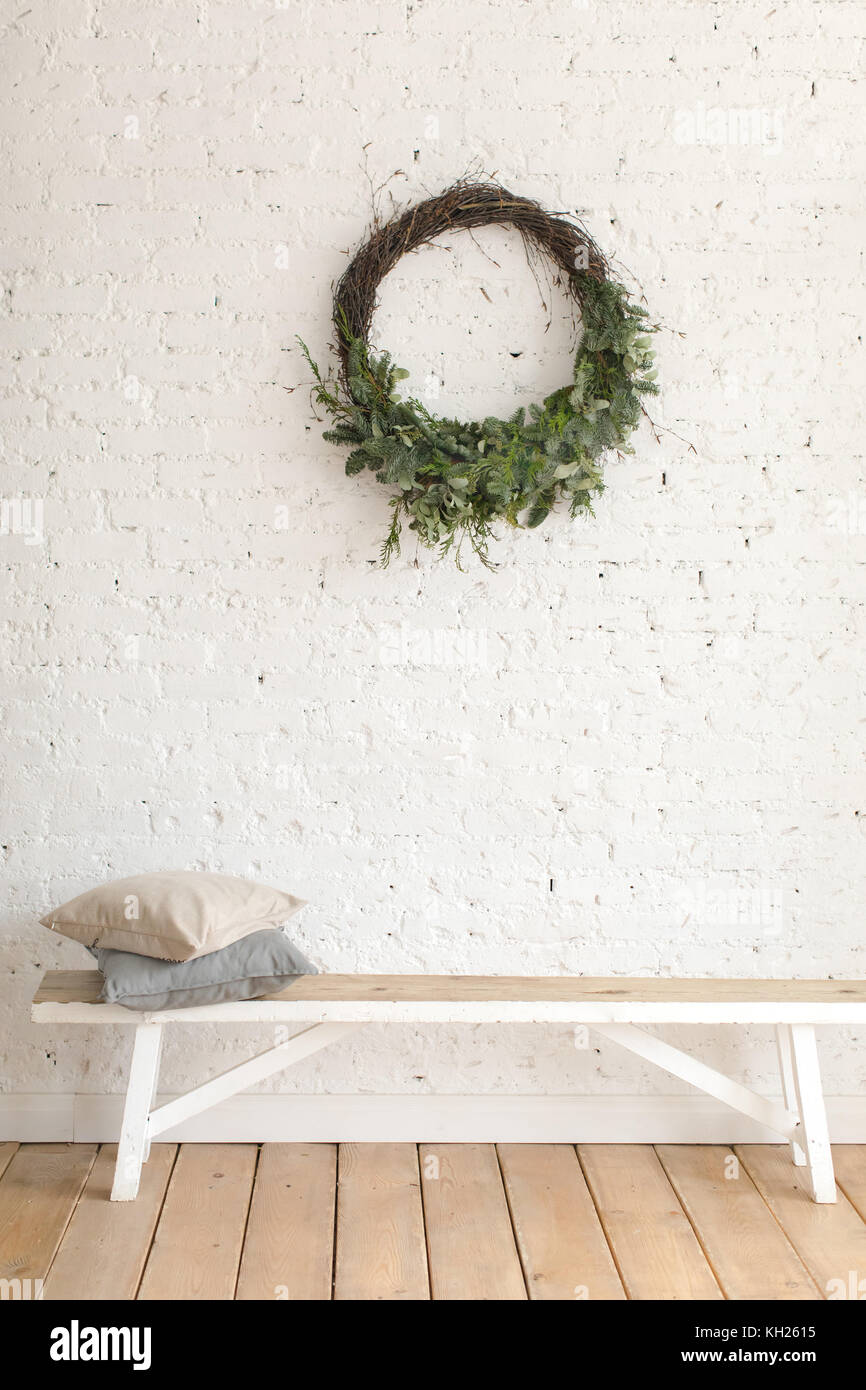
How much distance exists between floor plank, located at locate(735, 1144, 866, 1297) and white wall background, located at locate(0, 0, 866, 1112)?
0.64 ft

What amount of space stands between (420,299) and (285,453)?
450 millimetres

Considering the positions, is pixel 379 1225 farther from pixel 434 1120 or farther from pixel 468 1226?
pixel 434 1120

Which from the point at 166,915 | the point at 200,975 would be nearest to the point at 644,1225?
the point at 200,975

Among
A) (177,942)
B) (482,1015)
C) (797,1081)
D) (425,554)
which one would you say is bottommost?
(797,1081)

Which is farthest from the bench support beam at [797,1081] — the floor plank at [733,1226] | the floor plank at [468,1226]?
the floor plank at [468,1226]

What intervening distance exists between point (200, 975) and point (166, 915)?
135mm

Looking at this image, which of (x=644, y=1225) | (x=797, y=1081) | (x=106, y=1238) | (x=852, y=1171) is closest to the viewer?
(x=106, y=1238)

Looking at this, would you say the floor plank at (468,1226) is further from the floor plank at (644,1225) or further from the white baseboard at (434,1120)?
the floor plank at (644,1225)

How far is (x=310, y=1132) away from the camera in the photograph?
2494 millimetres

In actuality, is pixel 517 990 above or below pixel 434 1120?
above

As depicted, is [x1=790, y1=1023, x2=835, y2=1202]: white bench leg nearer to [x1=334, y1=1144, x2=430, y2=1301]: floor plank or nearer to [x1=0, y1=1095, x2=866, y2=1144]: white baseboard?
[x1=0, y1=1095, x2=866, y2=1144]: white baseboard

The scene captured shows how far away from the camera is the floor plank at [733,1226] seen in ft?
6.48

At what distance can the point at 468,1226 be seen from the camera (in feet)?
7.02
